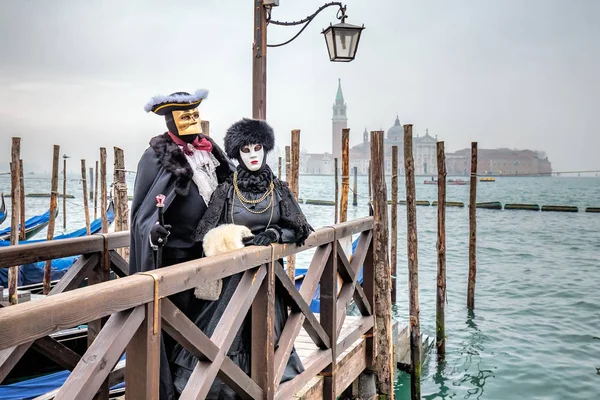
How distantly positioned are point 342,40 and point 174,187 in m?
2.84

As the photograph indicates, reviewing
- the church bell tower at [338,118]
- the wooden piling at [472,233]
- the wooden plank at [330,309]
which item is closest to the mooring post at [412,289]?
the wooden piling at [472,233]

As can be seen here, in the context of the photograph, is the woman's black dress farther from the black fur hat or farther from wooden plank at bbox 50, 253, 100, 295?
wooden plank at bbox 50, 253, 100, 295

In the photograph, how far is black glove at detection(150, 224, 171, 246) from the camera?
8.38ft

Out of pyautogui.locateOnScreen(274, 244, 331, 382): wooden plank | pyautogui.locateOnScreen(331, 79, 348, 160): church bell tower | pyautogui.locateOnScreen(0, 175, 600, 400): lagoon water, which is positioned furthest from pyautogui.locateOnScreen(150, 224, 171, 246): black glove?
pyautogui.locateOnScreen(331, 79, 348, 160): church bell tower

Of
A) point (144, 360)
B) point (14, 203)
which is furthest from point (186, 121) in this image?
point (14, 203)

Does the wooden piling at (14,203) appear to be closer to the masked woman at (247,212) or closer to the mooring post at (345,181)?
the mooring post at (345,181)

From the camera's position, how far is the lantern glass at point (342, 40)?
5.03 m

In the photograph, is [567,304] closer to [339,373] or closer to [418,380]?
[418,380]

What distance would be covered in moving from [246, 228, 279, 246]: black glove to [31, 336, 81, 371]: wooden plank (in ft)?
4.02

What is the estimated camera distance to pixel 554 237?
23.9 m

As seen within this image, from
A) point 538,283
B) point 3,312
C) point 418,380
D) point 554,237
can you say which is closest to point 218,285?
point 3,312

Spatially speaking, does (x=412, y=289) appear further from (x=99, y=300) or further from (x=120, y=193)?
(x=99, y=300)

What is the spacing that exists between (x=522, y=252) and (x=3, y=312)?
19.8m

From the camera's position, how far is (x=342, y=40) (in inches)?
200
